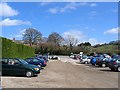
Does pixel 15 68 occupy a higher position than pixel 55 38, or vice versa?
pixel 55 38

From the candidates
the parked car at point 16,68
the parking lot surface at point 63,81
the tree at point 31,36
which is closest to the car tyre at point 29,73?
the parked car at point 16,68

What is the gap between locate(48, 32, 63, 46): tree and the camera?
121312 mm

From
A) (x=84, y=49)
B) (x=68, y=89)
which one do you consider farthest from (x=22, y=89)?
(x=84, y=49)

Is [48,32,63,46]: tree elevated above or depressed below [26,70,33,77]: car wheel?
above

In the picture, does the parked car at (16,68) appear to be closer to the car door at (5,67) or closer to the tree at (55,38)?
the car door at (5,67)

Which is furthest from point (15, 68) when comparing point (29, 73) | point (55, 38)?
point (55, 38)

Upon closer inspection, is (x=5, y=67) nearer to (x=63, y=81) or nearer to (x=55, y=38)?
(x=63, y=81)

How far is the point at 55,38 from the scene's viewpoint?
399 feet

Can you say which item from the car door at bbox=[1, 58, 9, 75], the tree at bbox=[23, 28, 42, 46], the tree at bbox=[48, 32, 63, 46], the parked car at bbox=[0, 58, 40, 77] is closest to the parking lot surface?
the parked car at bbox=[0, 58, 40, 77]

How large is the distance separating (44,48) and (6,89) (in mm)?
102377

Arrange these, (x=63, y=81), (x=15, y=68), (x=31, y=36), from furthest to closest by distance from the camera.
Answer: (x=31, y=36), (x=15, y=68), (x=63, y=81)

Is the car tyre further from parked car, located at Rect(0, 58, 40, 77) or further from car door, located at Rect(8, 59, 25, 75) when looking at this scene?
car door, located at Rect(8, 59, 25, 75)

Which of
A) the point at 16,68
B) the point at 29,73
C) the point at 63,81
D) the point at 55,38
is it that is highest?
the point at 55,38

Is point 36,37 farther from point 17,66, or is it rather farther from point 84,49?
point 17,66
